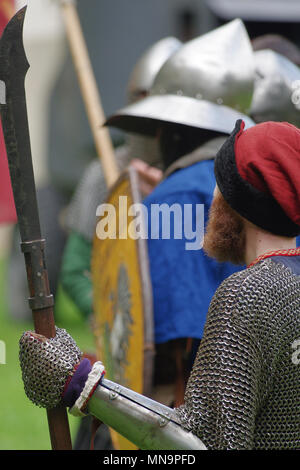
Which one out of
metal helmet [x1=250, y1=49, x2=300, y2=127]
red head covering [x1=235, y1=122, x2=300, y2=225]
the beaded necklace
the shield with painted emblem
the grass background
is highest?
red head covering [x1=235, y1=122, x2=300, y2=225]

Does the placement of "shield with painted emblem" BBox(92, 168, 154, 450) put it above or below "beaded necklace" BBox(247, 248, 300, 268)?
below

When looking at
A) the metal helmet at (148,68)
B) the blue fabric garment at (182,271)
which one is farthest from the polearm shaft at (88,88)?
the blue fabric garment at (182,271)

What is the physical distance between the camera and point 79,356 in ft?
7.18

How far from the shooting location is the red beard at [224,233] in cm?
223

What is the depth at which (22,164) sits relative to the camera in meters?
2.15

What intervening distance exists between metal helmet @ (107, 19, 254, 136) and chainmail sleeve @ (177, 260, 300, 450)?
1.24m

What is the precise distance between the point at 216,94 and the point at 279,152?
49.1 inches

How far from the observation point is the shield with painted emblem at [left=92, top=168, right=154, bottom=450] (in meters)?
2.96

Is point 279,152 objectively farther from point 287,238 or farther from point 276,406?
point 276,406

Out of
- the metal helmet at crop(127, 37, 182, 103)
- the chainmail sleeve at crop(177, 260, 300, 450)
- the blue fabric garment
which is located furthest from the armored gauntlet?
the metal helmet at crop(127, 37, 182, 103)

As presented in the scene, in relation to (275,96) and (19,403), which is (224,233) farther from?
(19,403)

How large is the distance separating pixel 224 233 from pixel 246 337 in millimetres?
339

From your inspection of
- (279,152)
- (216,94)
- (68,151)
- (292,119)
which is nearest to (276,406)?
(279,152)

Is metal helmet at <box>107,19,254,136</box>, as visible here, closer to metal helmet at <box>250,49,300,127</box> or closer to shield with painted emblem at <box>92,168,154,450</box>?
shield with painted emblem at <box>92,168,154,450</box>
